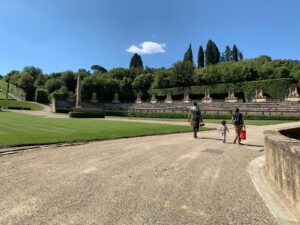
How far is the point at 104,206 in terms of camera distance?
4.63 m

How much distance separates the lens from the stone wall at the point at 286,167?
4.53 metres

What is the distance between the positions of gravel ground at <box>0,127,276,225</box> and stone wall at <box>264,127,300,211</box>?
54 centimetres

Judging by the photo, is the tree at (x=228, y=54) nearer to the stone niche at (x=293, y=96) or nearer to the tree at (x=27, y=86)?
the stone niche at (x=293, y=96)

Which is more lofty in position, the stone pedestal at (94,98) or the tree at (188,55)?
the tree at (188,55)

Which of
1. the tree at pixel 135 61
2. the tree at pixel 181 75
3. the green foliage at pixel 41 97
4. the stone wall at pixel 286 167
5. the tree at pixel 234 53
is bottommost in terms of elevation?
the stone wall at pixel 286 167

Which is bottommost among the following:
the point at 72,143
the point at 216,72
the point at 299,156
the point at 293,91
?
the point at 72,143

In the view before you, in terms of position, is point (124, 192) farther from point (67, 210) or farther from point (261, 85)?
point (261, 85)

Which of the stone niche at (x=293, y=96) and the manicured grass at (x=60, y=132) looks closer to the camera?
the manicured grass at (x=60, y=132)

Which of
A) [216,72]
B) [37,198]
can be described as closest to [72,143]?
[37,198]

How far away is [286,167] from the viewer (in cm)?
509

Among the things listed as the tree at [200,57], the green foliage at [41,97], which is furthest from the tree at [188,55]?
the green foliage at [41,97]

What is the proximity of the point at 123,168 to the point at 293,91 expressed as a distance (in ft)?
177

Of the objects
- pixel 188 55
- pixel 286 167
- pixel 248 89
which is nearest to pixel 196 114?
pixel 286 167

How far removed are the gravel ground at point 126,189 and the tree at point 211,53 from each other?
108 metres
